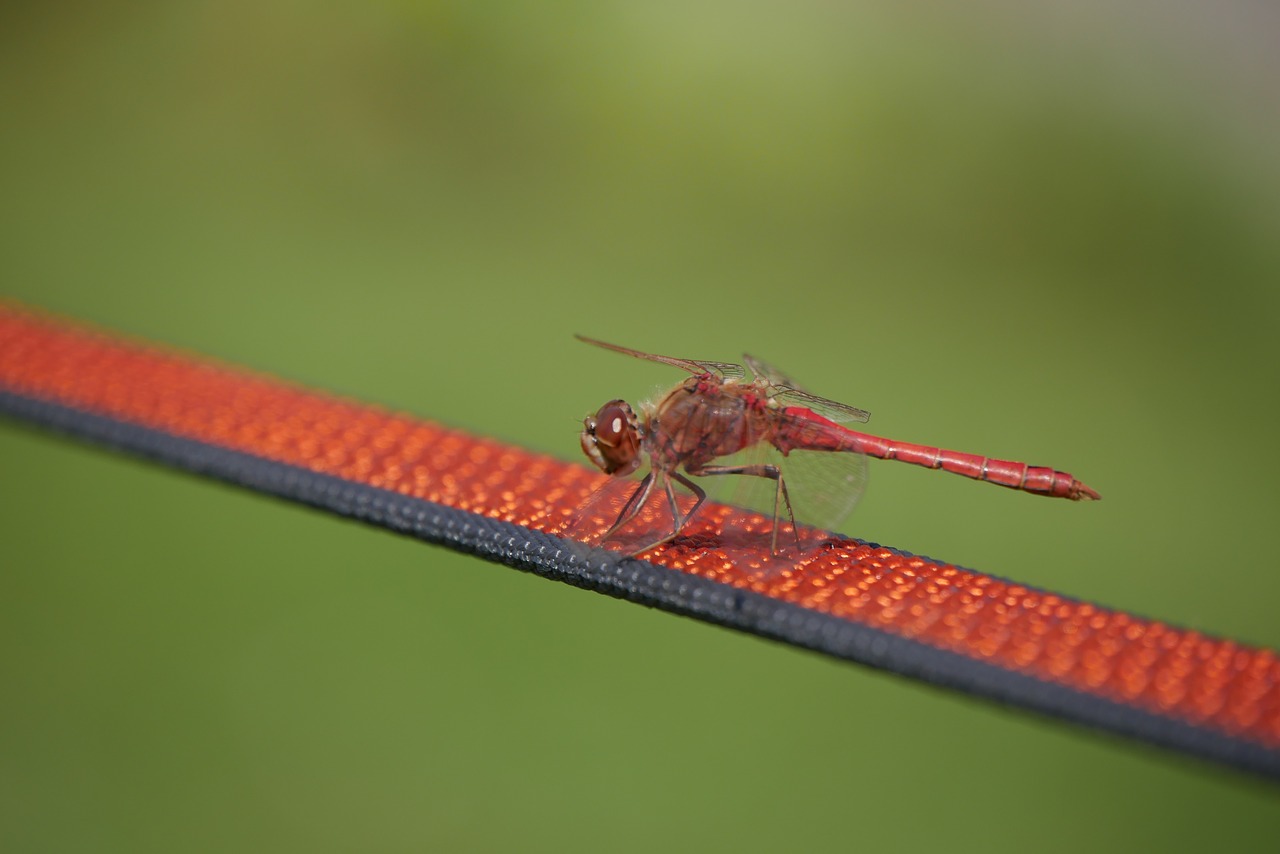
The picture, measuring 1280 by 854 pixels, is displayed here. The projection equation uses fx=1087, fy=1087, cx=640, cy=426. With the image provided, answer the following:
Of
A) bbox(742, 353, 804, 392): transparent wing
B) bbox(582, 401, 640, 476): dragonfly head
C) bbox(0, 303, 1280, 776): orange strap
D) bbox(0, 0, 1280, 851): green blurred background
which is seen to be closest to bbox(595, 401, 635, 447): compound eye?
bbox(582, 401, 640, 476): dragonfly head

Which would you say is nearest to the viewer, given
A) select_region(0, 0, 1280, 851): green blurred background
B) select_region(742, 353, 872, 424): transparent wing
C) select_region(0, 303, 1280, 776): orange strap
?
select_region(0, 303, 1280, 776): orange strap

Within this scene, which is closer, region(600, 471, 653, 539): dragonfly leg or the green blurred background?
region(600, 471, 653, 539): dragonfly leg

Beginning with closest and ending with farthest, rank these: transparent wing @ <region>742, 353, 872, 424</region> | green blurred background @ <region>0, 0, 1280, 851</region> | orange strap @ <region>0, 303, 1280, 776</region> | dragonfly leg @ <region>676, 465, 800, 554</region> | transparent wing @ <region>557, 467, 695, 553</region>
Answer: orange strap @ <region>0, 303, 1280, 776</region> < transparent wing @ <region>557, 467, 695, 553</region> < dragonfly leg @ <region>676, 465, 800, 554</region> < transparent wing @ <region>742, 353, 872, 424</region> < green blurred background @ <region>0, 0, 1280, 851</region>

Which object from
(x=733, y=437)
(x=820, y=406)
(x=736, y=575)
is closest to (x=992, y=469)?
(x=820, y=406)

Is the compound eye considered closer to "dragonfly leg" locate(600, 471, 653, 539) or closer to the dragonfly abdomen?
"dragonfly leg" locate(600, 471, 653, 539)

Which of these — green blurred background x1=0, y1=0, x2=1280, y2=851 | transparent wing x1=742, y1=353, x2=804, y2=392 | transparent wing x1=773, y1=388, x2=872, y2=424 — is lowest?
green blurred background x1=0, y1=0, x2=1280, y2=851

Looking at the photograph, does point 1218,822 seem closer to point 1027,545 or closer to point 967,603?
point 1027,545

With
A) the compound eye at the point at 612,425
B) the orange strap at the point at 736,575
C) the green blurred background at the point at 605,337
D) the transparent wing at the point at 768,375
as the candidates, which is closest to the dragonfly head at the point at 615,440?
the compound eye at the point at 612,425

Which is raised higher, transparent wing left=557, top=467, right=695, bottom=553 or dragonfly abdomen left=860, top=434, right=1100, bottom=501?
dragonfly abdomen left=860, top=434, right=1100, bottom=501

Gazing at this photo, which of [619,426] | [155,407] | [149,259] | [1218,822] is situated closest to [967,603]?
[619,426]
